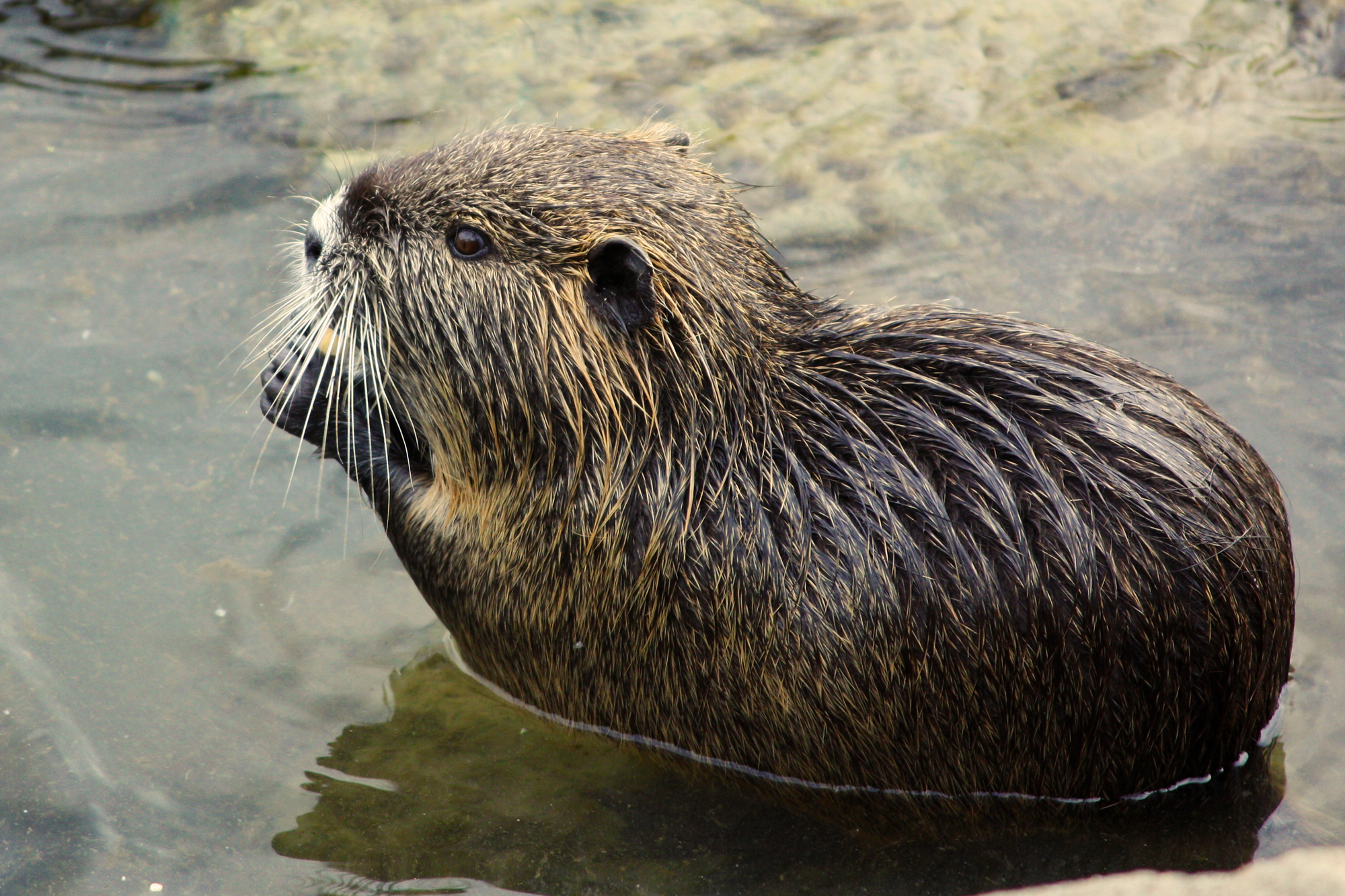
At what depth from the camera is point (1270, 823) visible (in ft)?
10.7

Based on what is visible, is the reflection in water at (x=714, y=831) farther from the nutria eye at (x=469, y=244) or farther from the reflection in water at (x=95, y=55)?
the reflection in water at (x=95, y=55)

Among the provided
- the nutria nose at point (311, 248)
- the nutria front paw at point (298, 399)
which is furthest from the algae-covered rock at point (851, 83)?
the nutria nose at point (311, 248)

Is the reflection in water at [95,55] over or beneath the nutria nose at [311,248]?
over

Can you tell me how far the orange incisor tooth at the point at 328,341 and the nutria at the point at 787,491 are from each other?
0.7 inches

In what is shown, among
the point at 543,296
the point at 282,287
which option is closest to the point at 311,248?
the point at 543,296

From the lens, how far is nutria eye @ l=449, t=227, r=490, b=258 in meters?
3.12

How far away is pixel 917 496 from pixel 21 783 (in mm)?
2291

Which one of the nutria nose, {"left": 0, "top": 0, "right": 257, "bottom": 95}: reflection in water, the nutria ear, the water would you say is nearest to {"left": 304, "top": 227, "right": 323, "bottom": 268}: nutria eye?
the nutria nose

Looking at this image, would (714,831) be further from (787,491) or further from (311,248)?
(311,248)

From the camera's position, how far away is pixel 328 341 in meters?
3.53

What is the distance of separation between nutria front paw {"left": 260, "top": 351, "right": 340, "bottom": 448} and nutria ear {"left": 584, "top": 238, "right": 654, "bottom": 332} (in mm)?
890

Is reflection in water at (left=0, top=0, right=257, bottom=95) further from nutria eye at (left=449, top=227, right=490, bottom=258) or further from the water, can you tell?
nutria eye at (left=449, top=227, right=490, bottom=258)

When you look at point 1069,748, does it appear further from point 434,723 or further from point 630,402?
point 434,723

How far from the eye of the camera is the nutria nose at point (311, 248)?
329 cm
